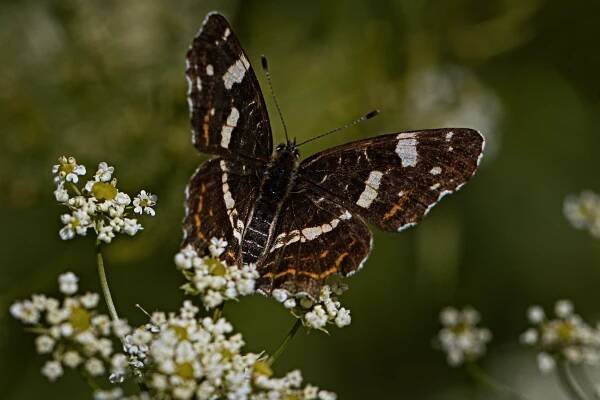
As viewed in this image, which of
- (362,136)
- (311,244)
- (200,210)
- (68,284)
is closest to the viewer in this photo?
Answer: (68,284)

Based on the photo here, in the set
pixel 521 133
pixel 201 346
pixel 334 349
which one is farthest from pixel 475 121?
pixel 201 346

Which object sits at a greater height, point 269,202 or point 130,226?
point 269,202

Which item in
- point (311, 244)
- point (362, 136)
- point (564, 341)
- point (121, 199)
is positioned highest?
point (362, 136)

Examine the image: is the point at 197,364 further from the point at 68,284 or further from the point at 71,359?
the point at 68,284

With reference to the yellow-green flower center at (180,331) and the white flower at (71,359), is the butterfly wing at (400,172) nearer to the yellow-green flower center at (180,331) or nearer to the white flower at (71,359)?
the yellow-green flower center at (180,331)

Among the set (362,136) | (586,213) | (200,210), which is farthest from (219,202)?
(586,213)

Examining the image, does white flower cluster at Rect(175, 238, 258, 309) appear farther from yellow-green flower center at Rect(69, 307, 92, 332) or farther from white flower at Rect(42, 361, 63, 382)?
white flower at Rect(42, 361, 63, 382)

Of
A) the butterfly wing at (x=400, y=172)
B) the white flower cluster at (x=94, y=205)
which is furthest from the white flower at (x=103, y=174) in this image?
the butterfly wing at (x=400, y=172)
